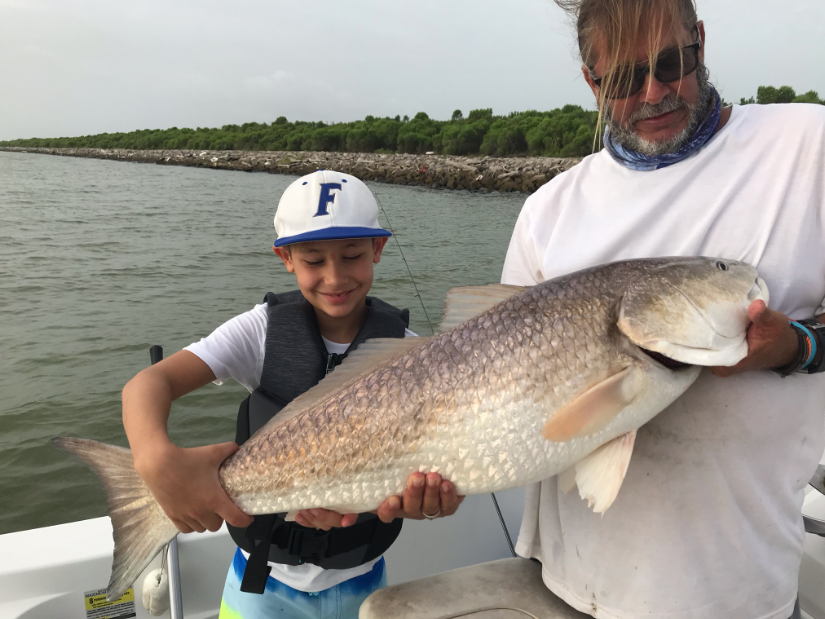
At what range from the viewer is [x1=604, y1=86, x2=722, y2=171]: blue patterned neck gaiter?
1723 mm

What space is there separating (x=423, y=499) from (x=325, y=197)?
3.97 feet

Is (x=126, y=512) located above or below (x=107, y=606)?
above

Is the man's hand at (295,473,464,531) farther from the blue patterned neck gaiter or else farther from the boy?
the blue patterned neck gaiter

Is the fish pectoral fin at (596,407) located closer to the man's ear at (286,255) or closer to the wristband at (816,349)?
the wristband at (816,349)

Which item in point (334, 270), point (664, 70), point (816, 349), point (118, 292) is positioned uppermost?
point (664, 70)

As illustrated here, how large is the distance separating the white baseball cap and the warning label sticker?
192 centimetres

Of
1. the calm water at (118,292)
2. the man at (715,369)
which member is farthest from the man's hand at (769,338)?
the calm water at (118,292)

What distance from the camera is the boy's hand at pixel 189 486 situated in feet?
5.65

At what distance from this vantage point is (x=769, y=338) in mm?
1420

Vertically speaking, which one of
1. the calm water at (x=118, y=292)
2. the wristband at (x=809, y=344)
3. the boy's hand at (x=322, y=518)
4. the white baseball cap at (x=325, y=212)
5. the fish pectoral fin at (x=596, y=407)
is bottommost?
the calm water at (x=118, y=292)

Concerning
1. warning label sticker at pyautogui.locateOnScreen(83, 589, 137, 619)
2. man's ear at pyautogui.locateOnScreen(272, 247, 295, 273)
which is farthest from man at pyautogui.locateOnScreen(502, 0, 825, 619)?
warning label sticker at pyautogui.locateOnScreen(83, 589, 137, 619)

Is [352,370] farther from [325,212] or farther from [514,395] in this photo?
[325,212]

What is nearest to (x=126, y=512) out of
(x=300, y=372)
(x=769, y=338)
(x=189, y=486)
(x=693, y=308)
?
(x=189, y=486)

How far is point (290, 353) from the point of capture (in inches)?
88.0
